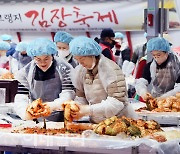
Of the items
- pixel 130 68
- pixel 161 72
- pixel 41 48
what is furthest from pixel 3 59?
pixel 41 48

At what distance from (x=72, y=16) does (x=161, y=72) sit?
→ 5814mm

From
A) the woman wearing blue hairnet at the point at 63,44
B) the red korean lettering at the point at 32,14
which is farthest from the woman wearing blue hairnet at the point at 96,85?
the red korean lettering at the point at 32,14

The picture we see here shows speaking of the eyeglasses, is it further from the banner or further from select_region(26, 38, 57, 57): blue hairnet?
the banner

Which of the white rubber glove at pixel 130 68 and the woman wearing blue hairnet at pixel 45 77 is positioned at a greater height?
the woman wearing blue hairnet at pixel 45 77

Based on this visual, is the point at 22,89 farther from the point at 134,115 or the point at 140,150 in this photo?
the point at 140,150

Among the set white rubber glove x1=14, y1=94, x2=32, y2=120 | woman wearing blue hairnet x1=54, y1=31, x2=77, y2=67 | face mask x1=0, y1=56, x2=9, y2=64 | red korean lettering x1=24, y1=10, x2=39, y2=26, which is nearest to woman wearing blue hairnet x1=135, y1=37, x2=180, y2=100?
woman wearing blue hairnet x1=54, y1=31, x2=77, y2=67

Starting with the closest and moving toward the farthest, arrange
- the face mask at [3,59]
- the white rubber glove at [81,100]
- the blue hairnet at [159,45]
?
the white rubber glove at [81,100] → the blue hairnet at [159,45] → the face mask at [3,59]

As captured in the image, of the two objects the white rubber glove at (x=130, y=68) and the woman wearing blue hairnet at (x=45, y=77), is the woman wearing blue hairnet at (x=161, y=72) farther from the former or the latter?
the white rubber glove at (x=130, y=68)

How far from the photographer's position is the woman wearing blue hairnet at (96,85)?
350 cm

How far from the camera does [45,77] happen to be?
3932mm

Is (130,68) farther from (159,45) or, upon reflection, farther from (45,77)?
(45,77)

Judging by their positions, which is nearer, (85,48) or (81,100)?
(85,48)

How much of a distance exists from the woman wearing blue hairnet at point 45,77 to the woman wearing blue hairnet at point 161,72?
117cm

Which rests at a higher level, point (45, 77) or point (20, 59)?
point (45, 77)
